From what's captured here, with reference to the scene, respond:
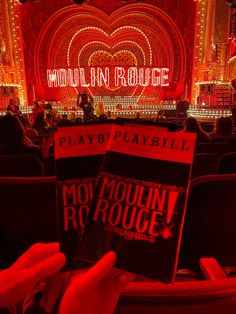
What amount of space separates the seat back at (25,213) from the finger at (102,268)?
2.42 ft

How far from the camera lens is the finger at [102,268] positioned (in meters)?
0.38

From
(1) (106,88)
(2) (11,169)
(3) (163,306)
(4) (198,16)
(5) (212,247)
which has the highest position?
(4) (198,16)

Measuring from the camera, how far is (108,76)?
1023 cm

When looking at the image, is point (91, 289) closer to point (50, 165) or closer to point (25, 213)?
point (25, 213)

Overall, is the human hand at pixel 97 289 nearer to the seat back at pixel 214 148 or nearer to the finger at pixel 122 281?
the finger at pixel 122 281

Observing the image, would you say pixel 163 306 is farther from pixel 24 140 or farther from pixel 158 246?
pixel 24 140

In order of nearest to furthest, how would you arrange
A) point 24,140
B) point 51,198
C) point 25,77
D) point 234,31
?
point 51,198 → point 24,140 → point 234,31 → point 25,77

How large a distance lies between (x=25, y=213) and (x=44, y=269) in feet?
2.77

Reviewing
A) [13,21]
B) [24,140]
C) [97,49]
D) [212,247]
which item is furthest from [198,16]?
[212,247]

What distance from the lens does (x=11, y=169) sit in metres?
1.71

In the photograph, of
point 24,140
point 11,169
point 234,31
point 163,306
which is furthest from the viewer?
point 234,31

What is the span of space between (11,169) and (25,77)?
30.2 ft

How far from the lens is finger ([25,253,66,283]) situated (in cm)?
37

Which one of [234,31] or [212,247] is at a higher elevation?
[234,31]
